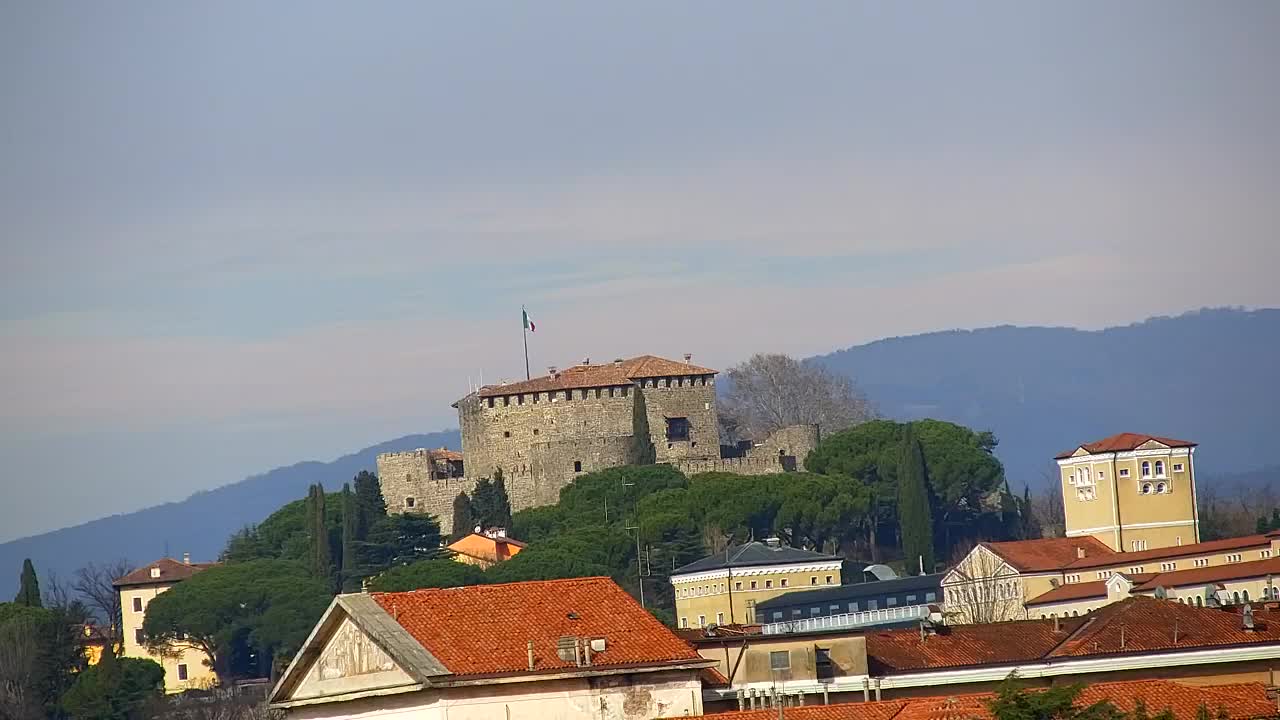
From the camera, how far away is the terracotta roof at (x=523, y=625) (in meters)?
29.8

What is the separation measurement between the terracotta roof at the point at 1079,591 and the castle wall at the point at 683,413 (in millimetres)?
23460

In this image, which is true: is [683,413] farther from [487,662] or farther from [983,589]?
[487,662]

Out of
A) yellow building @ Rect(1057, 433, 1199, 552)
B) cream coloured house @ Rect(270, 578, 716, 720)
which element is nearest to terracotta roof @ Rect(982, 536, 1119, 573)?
yellow building @ Rect(1057, 433, 1199, 552)

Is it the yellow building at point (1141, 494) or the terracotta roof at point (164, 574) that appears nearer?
the yellow building at point (1141, 494)

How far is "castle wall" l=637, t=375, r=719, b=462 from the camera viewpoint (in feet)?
333

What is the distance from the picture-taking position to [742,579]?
8638 centimetres

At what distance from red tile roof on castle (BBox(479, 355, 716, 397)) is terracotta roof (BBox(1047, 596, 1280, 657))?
2459 inches

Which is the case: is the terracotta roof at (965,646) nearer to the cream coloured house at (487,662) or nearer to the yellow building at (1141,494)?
the cream coloured house at (487,662)

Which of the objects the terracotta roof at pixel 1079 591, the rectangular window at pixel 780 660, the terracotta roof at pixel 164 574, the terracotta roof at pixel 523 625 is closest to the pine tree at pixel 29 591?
the terracotta roof at pixel 164 574

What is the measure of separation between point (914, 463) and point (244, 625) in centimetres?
2306

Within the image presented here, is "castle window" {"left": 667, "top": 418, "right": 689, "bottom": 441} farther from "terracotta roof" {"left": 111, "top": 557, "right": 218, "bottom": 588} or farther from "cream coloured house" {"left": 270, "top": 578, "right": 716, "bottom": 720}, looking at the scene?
"cream coloured house" {"left": 270, "top": 578, "right": 716, "bottom": 720}

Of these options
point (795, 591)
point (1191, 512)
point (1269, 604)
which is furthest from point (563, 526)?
point (1269, 604)

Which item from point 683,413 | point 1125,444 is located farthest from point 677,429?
point 1125,444

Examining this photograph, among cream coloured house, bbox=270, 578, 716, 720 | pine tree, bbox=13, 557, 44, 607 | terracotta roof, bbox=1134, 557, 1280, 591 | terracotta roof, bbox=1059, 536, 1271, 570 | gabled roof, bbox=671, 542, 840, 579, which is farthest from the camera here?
pine tree, bbox=13, 557, 44, 607
